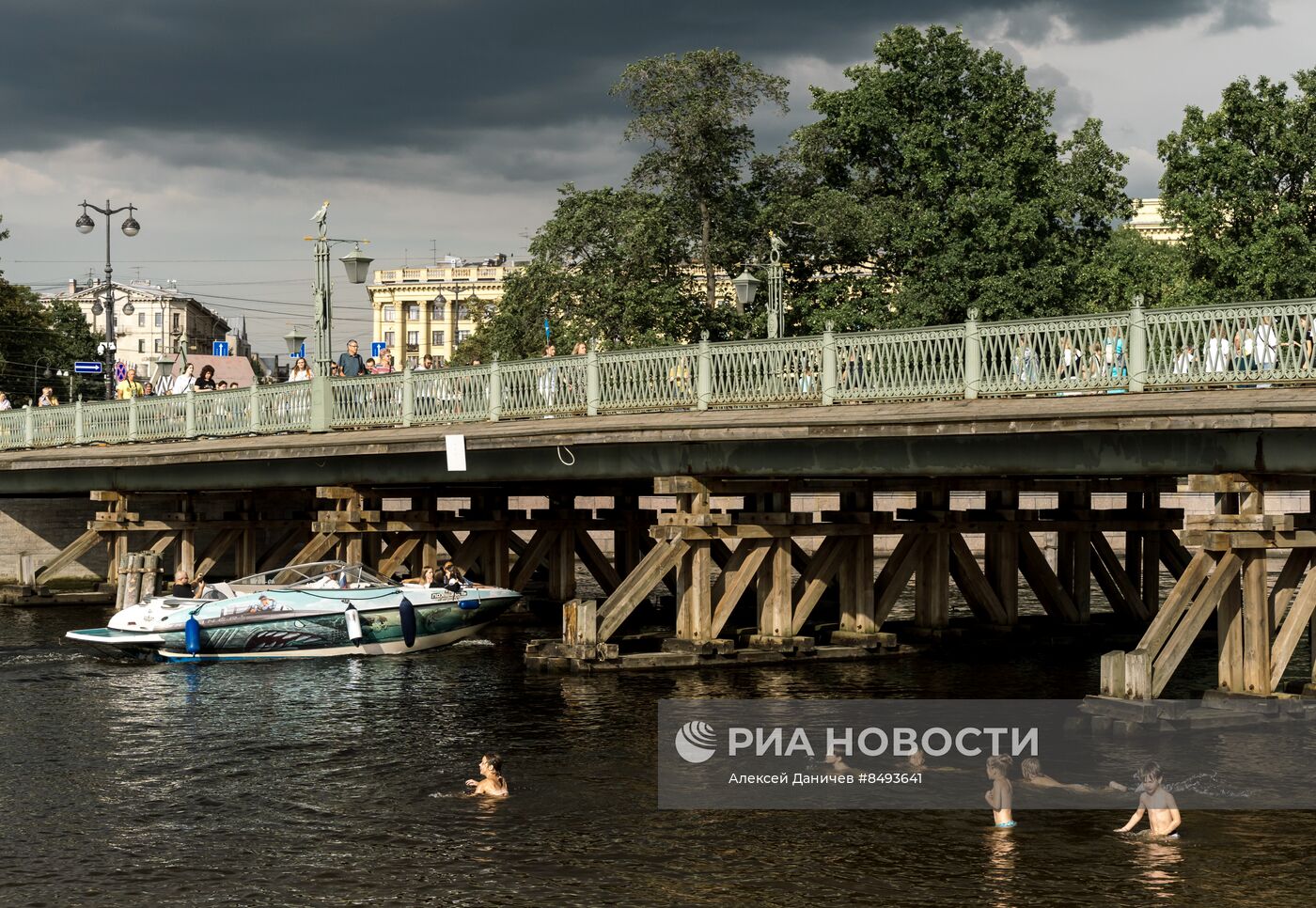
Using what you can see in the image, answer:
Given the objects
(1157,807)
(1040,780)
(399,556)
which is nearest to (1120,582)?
(399,556)

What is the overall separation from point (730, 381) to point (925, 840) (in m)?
10.5

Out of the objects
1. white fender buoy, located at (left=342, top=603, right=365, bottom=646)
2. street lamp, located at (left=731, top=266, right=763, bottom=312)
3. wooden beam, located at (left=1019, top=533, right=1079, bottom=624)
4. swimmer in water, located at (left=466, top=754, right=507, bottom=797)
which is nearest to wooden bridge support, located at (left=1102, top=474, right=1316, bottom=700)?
swimmer in water, located at (left=466, top=754, right=507, bottom=797)

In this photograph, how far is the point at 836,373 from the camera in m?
24.1

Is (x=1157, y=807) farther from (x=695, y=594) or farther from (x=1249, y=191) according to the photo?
(x=1249, y=191)

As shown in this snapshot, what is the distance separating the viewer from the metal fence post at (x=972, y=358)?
21969mm

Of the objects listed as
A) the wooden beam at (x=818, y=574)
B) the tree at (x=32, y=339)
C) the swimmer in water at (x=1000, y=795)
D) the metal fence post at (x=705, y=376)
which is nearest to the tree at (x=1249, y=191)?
the wooden beam at (x=818, y=574)

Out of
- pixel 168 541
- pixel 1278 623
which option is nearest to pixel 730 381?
pixel 1278 623

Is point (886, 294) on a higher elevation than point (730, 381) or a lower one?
higher

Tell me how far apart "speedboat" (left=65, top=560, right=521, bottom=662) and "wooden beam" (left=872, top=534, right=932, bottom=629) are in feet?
25.9

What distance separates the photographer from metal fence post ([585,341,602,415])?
90.5 feet

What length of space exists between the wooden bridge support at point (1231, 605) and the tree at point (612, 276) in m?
28.8

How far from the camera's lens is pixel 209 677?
2886 centimetres

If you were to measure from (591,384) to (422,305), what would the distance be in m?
145

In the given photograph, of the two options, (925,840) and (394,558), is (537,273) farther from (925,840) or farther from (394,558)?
(925,840)
